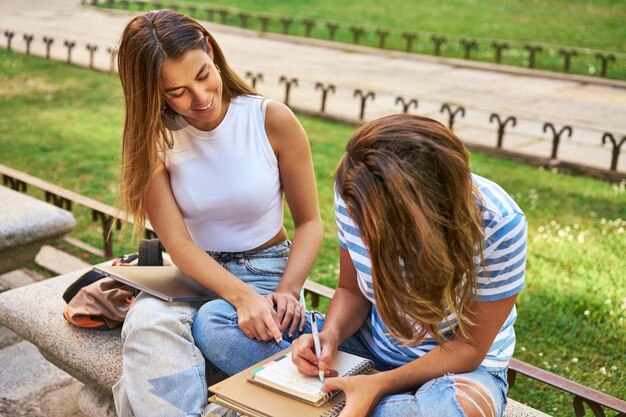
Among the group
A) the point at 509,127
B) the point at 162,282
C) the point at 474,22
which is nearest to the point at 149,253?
the point at 162,282

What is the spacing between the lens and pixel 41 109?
32.2 feet

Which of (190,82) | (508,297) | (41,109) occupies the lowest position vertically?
(41,109)

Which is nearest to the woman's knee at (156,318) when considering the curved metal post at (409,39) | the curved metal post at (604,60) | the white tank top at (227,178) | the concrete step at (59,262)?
the white tank top at (227,178)

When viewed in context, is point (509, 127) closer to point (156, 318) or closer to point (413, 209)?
point (156, 318)

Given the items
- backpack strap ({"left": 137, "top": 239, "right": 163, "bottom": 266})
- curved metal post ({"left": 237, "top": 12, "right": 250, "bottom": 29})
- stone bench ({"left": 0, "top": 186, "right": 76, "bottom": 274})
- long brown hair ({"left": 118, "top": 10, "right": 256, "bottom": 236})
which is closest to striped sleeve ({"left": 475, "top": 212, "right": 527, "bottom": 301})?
long brown hair ({"left": 118, "top": 10, "right": 256, "bottom": 236})

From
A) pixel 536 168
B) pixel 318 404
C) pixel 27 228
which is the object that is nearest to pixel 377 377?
pixel 318 404

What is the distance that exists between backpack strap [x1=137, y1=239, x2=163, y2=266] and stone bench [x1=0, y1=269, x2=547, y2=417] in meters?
0.29

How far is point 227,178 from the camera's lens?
303 cm

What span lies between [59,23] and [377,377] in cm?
1870

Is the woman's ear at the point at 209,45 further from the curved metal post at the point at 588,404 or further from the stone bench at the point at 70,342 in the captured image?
the curved metal post at the point at 588,404

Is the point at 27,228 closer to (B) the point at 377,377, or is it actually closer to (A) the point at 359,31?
(B) the point at 377,377

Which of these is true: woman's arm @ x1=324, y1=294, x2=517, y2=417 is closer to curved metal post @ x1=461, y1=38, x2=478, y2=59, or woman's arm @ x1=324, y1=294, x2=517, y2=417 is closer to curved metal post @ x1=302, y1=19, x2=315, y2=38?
curved metal post @ x1=461, y1=38, x2=478, y2=59

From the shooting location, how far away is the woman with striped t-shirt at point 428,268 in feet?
6.77

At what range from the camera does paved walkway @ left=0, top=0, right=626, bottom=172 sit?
9.52 m
